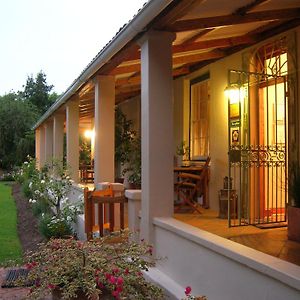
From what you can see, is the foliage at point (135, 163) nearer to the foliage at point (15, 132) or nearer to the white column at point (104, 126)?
the white column at point (104, 126)

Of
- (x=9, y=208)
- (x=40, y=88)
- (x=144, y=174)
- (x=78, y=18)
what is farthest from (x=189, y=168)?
(x=40, y=88)

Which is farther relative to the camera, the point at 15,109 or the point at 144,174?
the point at 15,109

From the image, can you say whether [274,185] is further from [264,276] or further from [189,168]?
[264,276]

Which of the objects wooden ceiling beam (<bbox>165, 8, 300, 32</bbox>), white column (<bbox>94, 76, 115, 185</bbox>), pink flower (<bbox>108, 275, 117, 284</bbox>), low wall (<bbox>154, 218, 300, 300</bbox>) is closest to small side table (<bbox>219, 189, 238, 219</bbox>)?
white column (<bbox>94, 76, 115, 185</bbox>)

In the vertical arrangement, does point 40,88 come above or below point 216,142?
above

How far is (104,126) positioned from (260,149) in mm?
2730

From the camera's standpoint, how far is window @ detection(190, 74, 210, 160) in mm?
9445

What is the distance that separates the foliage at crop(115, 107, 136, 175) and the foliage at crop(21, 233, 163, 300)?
859cm

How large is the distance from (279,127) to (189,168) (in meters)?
1.98

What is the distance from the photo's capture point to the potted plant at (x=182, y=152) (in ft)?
32.4

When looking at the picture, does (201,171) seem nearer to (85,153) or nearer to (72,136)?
(72,136)

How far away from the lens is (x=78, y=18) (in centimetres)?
3172

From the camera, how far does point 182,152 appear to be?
981 cm

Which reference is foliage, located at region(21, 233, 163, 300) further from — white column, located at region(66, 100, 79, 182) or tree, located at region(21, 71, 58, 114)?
tree, located at region(21, 71, 58, 114)
